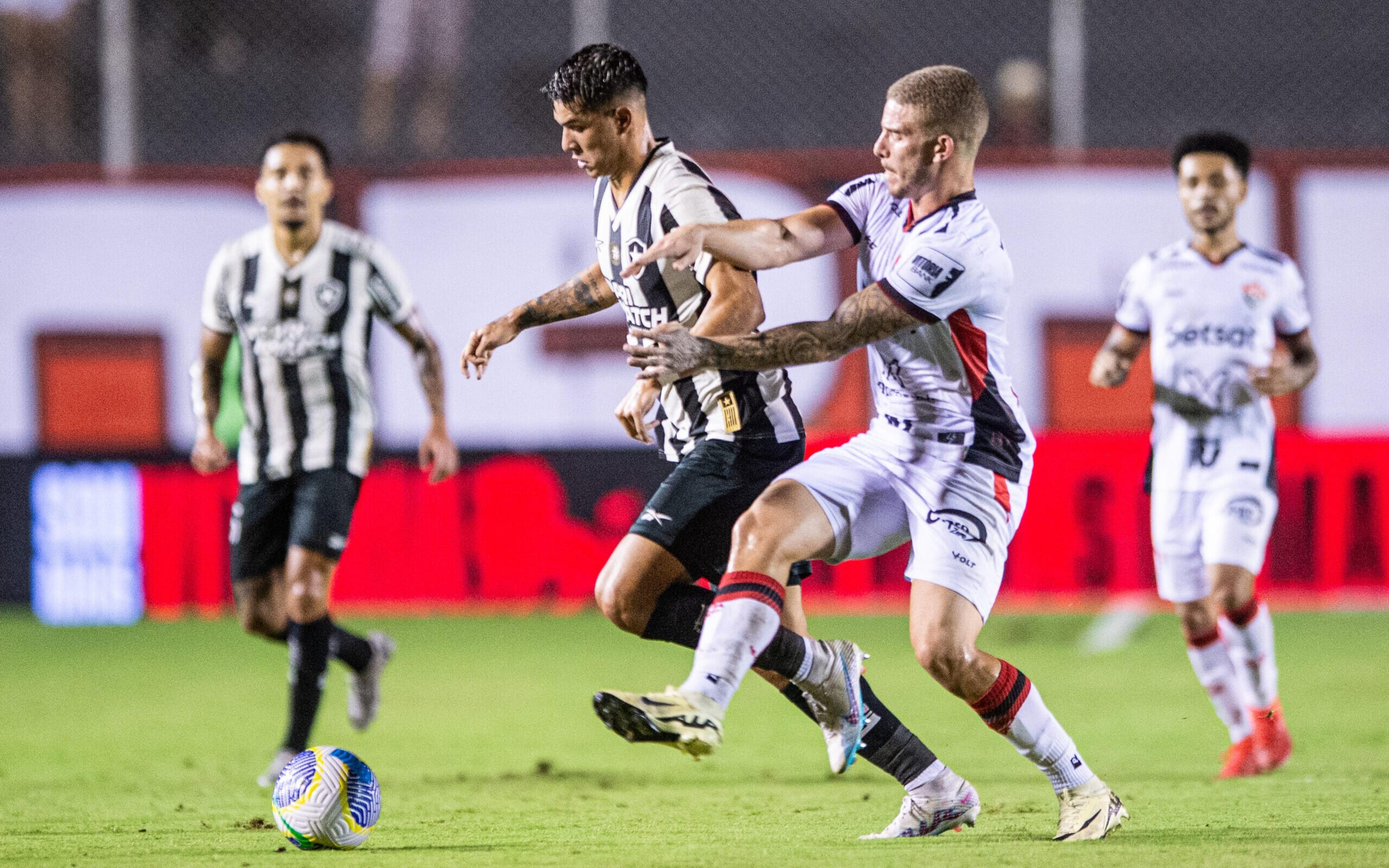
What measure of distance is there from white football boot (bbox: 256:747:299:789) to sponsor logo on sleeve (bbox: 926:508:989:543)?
2.57m

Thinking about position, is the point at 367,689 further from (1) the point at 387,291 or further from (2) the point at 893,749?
(2) the point at 893,749

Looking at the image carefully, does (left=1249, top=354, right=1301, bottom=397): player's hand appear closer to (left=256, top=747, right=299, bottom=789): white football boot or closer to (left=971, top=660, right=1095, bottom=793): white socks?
(left=971, top=660, right=1095, bottom=793): white socks

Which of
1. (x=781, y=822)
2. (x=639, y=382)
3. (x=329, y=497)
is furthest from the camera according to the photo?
(x=329, y=497)

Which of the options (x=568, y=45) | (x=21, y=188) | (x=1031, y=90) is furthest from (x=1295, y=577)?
(x=21, y=188)

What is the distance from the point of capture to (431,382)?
6.66m

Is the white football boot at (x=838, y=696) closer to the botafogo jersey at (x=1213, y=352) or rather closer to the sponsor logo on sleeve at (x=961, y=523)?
the sponsor logo on sleeve at (x=961, y=523)

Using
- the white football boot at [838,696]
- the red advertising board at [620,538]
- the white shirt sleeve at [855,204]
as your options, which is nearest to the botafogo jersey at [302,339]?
the white shirt sleeve at [855,204]

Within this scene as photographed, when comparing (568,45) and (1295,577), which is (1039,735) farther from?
(568,45)

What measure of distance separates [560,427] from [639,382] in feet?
25.6

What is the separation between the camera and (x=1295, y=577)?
11617 millimetres

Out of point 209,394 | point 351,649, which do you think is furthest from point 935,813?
point 209,394

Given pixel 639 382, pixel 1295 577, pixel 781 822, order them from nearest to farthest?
pixel 639 382
pixel 781 822
pixel 1295 577

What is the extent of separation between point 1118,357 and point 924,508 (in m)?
2.39

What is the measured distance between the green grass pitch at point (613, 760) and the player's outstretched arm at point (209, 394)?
1.20 m
